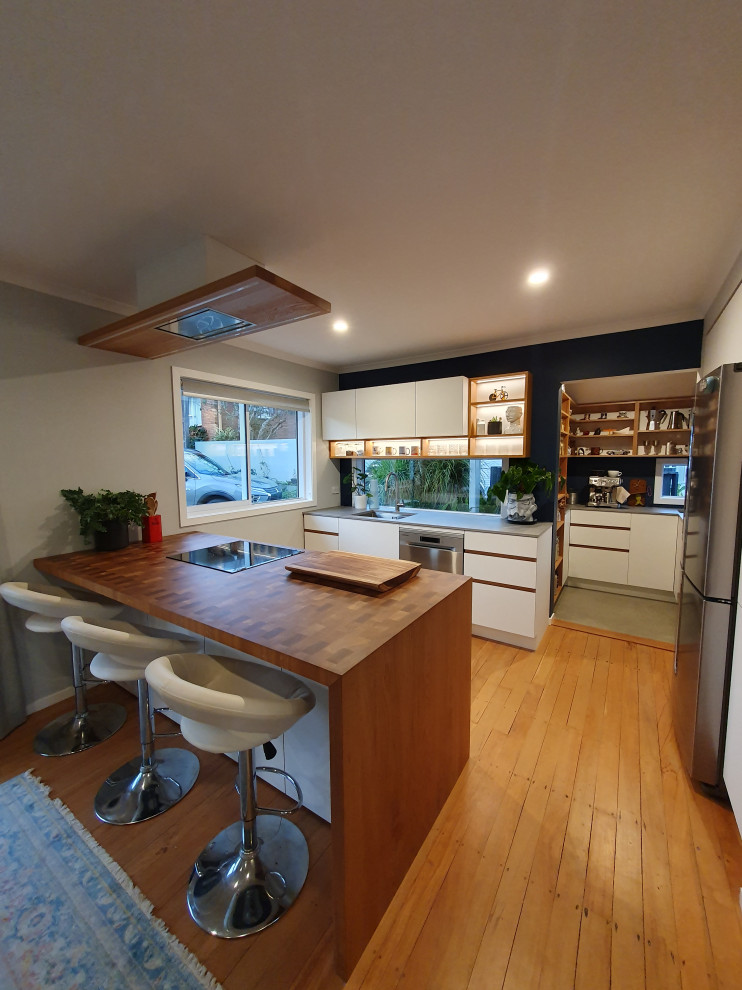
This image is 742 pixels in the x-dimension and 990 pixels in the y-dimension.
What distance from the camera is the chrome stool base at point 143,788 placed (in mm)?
1621

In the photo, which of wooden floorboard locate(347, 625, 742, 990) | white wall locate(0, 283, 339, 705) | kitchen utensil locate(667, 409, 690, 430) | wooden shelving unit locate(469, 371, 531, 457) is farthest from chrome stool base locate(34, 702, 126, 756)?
kitchen utensil locate(667, 409, 690, 430)

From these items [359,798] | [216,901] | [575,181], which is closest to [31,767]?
[216,901]

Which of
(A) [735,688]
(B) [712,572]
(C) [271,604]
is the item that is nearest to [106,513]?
(C) [271,604]

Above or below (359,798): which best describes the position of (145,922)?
below

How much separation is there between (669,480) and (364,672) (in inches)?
183

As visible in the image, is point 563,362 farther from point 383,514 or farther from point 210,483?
point 210,483

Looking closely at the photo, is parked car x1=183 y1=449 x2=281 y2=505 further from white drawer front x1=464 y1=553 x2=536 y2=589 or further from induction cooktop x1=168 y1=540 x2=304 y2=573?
white drawer front x1=464 y1=553 x2=536 y2=589

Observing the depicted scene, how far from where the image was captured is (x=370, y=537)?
12.2 ft

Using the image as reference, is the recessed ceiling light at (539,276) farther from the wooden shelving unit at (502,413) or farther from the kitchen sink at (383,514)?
the kitchen sink at (383,514)

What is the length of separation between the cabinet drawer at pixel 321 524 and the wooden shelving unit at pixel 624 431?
2816 millimetres

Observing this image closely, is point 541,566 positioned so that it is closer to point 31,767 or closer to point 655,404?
point 655,404

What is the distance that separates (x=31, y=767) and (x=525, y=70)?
3.33m

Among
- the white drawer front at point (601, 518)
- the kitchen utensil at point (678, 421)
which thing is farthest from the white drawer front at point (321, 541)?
the kitchen utensil at point (678, 421)

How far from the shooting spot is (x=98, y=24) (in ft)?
2.91
